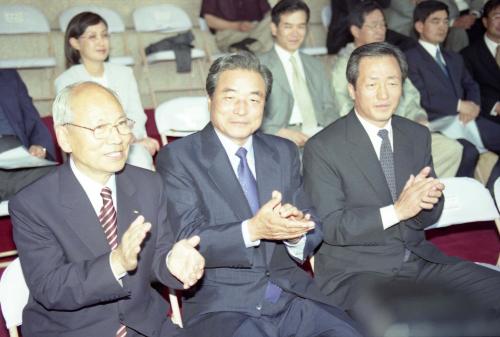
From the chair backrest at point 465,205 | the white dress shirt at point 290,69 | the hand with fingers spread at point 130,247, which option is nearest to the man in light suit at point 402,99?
the white dress shirt at point 290,69

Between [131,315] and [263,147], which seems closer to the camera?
[131,315]

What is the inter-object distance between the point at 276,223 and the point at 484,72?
150 inches

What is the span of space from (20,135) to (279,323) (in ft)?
7.38

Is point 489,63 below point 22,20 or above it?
below

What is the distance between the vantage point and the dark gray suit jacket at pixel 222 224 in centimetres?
205

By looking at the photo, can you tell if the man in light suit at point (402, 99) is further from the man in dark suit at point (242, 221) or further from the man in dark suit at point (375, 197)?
the man in dark suit at point (242, 221)

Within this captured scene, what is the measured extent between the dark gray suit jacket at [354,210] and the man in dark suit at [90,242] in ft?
2.44

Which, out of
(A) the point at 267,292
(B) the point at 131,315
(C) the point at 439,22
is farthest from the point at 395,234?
(C) the point at 439,22

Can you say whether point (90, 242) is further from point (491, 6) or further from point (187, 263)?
point (491, 6)

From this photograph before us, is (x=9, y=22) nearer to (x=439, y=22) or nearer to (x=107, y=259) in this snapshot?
(x=439, y=22)

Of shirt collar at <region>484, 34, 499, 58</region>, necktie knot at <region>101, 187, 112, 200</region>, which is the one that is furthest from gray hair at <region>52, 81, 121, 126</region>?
shirt collar at <region>484, 34, 499, 58</region>

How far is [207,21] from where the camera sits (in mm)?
5832

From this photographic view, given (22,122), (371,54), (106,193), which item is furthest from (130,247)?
(22,122)

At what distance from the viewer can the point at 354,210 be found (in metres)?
2.40
